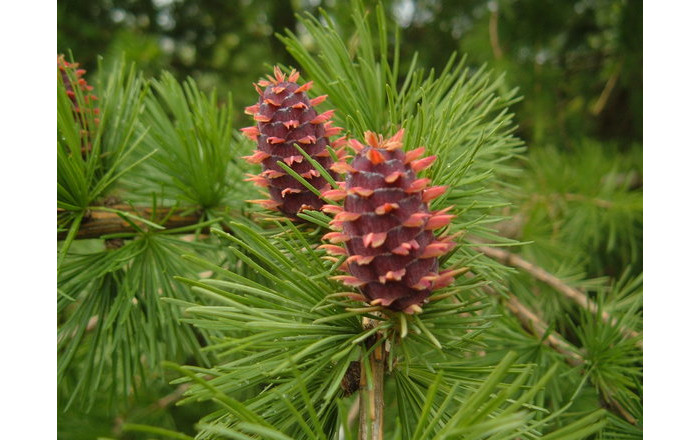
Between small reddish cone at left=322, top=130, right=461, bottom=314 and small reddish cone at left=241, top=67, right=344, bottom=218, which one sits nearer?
small reddish cone at left=322, top=130, right=461, bottom=314

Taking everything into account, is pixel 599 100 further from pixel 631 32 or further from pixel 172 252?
pixel 172 252

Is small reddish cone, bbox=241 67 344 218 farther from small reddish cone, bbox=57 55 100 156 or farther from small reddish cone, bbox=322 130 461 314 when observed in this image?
small reddish cone, bbox=57 55 100 156

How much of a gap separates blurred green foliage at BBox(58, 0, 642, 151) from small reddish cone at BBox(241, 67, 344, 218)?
2.44 ft

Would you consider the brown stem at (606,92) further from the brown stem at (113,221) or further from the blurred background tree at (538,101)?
the brown stem at (113,221)

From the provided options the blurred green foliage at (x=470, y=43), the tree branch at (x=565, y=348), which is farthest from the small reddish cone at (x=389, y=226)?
the blurred green foliage at (x=470, y=43)

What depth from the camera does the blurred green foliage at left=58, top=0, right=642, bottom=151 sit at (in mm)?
1402

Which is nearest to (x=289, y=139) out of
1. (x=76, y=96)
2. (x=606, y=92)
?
(x=76, y=96)

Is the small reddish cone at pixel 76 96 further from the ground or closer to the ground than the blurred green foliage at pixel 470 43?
closer to the ground

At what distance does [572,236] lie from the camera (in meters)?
1.16

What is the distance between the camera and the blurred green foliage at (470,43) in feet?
4.60

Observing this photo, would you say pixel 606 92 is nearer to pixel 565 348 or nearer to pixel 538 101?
pixel 538 101

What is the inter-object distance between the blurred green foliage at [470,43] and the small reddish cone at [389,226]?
2.94 feet

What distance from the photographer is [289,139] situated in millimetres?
447

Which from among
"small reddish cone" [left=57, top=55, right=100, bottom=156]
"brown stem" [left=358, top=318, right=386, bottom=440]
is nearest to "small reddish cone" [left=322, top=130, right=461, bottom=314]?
"brown stem" [left=358, top=318, right=386, bottom=440]
